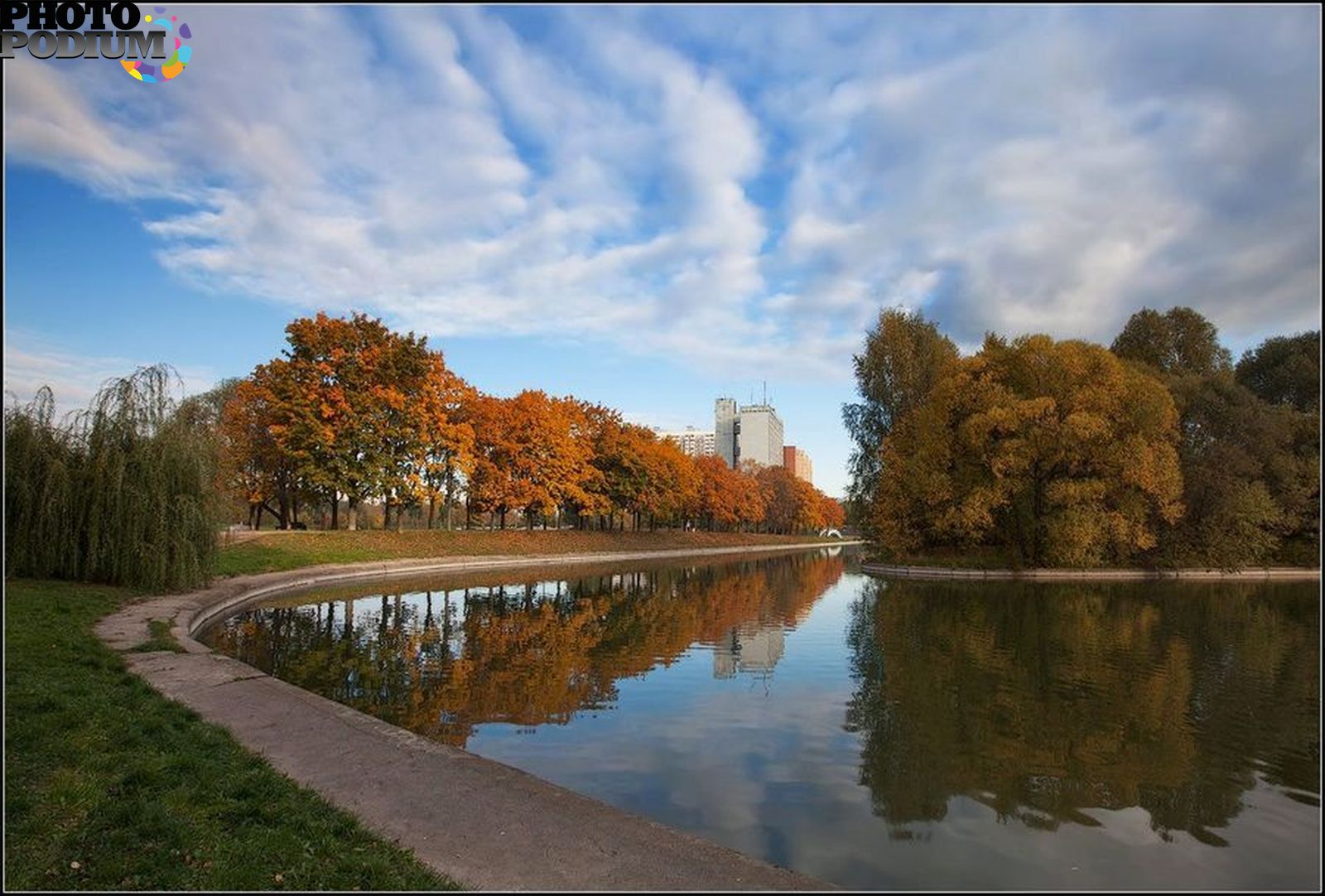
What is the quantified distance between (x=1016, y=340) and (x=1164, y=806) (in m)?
40.7

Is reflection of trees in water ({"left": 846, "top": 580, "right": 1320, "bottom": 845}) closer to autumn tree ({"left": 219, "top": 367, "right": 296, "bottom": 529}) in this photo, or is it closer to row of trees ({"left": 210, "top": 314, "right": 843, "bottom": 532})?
row of trees ({"left": 210, "top": 314, "right": 843, "bottom": 532})

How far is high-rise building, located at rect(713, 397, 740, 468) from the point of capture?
184 m

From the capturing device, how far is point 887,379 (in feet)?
161

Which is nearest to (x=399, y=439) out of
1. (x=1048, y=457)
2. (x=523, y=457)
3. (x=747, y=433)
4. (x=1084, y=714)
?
(x=523, y=457)

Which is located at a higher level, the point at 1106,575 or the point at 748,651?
the point at 748,651

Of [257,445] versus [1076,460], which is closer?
[1076,460]

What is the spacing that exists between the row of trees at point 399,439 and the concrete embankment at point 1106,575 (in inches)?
1071

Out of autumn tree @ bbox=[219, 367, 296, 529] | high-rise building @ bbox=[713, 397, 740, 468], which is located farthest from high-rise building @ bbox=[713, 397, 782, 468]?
autumn tree @ bbox=[219, 367, 296, 529]

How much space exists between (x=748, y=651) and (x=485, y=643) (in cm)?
618

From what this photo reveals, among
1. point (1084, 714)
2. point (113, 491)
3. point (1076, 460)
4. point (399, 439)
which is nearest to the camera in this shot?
point (1084, 714)

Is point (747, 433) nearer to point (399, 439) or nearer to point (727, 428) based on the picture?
point (727, 428)

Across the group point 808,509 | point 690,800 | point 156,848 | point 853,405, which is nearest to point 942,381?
point 853,405

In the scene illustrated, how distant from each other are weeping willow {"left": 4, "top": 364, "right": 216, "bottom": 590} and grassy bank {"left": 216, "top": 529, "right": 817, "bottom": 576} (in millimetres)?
2582

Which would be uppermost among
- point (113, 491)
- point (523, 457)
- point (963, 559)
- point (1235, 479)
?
point (523, 457)
